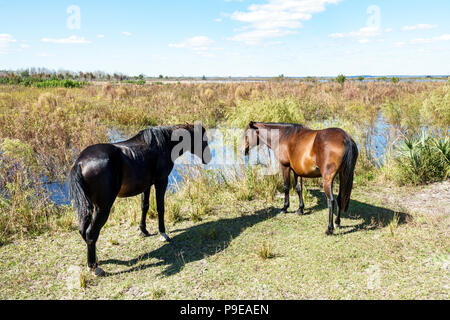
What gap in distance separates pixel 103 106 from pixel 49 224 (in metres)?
15.4

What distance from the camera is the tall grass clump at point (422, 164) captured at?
761 cm

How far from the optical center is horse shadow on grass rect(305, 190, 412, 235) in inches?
213

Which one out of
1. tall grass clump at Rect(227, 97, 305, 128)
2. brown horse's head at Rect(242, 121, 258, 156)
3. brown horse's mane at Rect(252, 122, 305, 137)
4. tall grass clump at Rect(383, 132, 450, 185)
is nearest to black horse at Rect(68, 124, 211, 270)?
brown horse's head at Rect(242, 121, 258, 156)

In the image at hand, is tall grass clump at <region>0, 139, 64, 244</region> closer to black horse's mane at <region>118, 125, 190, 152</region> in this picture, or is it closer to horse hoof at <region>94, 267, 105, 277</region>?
horse hoof at <region>94, 267, 105, 277</region>

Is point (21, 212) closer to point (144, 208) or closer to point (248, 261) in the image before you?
point (144, 208)

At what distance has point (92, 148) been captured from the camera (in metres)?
4.07

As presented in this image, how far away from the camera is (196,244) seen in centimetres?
510

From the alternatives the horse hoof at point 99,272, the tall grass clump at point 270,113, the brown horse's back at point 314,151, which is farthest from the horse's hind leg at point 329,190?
the tall grass clump at point 270,113

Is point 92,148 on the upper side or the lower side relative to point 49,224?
upper

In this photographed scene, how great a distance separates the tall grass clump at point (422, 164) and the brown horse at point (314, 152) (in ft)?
10.7

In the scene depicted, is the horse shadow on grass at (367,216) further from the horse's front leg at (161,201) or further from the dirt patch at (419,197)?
the horse's front leg at (161,201)

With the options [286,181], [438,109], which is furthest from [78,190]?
[438,109]
